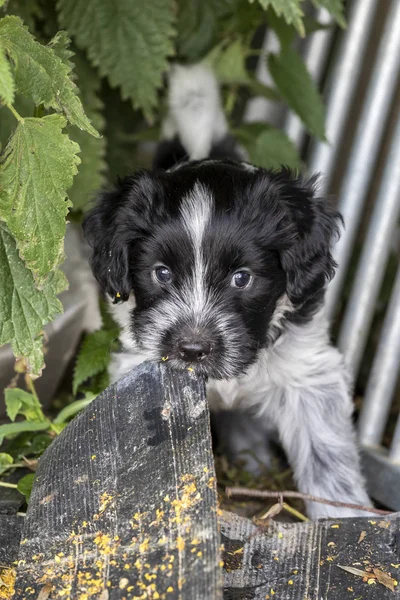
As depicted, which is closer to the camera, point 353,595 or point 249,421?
point 353,595

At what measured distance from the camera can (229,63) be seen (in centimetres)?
359

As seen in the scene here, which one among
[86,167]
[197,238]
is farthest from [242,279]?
[86,167]

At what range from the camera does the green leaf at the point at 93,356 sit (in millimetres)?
2668

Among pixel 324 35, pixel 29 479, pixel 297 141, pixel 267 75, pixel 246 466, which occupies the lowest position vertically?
pixel 246 466

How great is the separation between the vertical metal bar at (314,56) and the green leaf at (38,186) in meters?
1.92

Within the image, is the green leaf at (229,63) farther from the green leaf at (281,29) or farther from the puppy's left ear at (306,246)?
the puppy's left ear at (306,246)

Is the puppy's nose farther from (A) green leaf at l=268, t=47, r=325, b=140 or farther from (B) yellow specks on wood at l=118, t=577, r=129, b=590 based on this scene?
(A) green leaf at l=268, t=47, r=325, b=140

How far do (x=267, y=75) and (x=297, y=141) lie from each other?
384 mm

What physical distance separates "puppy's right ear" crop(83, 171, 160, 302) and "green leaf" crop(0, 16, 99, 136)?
0.44 meters

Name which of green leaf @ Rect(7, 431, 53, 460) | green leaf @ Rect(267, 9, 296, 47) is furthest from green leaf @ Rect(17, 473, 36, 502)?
green leaf @ Rect(267, 9, 296, 47)

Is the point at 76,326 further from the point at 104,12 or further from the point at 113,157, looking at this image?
the point at 104,12

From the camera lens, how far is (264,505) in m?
2.88

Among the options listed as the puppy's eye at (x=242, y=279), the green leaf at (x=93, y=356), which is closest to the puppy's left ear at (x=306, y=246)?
the puppy's eye at (x=242, y=279)

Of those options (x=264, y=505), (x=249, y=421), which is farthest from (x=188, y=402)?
(x=249, y=421)
